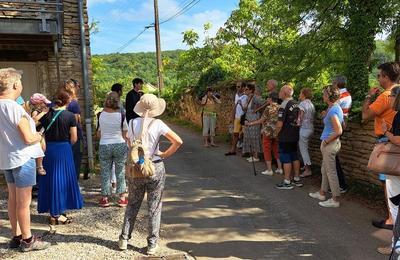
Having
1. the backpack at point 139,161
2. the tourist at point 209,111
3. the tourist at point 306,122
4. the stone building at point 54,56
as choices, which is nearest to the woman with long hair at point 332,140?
the tourist at point 306,122

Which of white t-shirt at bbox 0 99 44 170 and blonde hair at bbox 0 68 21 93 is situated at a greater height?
blonde hair at bbox 0 68 21 93

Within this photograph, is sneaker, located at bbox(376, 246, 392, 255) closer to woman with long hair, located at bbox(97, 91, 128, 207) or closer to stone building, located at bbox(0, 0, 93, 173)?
woman with long hair, located at bbox(97, 91, 128, 207)

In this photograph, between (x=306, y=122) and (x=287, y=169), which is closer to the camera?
(x=287, y=169)

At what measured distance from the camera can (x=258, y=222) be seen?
5.61 meters

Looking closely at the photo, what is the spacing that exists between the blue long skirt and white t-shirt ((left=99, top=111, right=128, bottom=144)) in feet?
2.46

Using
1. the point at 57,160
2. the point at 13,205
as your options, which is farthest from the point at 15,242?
the point at 57,160

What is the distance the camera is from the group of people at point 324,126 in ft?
16.1

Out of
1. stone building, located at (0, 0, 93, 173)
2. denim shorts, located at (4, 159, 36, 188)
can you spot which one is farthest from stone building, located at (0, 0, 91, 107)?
denim shorts, located at (4, 159, 36, 188)

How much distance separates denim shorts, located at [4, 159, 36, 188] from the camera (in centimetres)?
437

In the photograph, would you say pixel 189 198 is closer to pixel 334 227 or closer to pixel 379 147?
pixel 334 227

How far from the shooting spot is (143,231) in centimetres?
533

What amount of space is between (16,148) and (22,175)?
30cm

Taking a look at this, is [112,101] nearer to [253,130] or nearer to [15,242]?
[15,242]

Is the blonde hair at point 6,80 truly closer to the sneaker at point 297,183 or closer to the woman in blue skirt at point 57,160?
the woman in blue skirt at point 57,160
